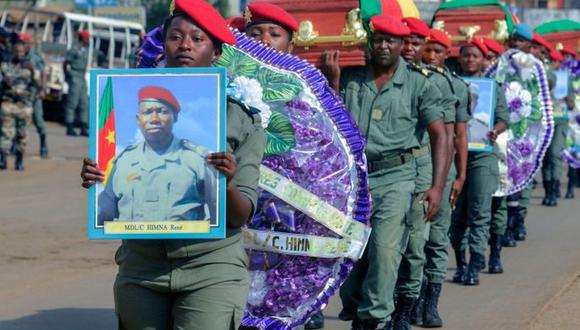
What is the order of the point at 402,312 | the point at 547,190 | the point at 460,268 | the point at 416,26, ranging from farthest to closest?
1. the point at 547,190
2. the point at 460,268
3. the point at 416,26
4. the point at 402,312

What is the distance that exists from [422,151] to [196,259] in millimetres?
3389

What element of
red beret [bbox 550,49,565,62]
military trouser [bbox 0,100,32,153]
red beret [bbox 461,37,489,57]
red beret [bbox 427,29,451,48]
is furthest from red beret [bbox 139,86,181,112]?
military trouser [bbox 0,100,32,153]

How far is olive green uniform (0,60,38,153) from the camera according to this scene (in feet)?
61.7

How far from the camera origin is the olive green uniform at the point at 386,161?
7223mm

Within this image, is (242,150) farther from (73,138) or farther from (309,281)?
(73,138)

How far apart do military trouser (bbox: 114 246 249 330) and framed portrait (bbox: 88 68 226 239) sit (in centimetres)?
20

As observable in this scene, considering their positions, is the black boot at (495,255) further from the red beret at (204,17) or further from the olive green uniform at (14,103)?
the olive green uniform at (14,103)

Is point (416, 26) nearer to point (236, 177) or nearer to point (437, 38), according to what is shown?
point (437, 38)

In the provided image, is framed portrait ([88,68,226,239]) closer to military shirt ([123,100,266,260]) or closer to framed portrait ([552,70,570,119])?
military shirt ([123,100,266,260])

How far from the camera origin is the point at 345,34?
750 centimetres

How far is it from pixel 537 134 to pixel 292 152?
21.8 ft

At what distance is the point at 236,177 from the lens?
15.0ft

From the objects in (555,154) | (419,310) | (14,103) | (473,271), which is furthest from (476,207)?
(14,103)

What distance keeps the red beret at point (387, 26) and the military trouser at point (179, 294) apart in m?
2.92
